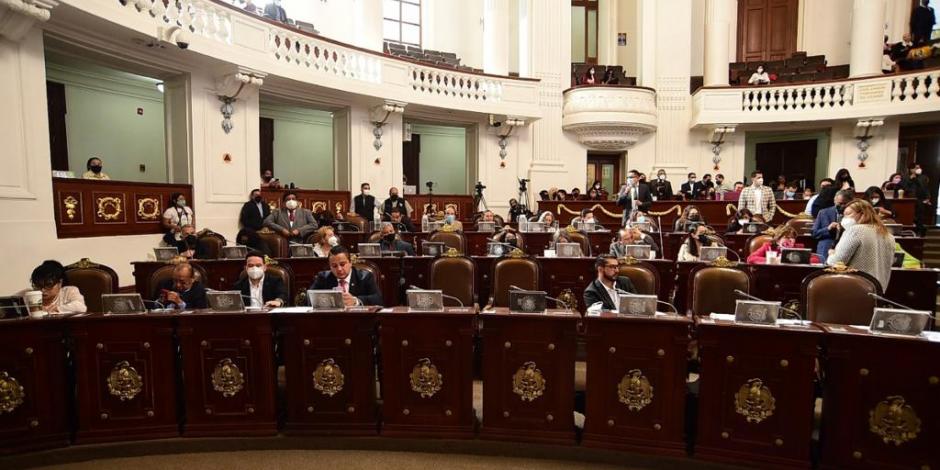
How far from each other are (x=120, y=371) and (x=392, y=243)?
3.36m

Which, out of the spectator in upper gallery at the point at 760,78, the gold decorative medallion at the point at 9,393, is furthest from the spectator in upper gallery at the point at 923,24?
the gold decorative medallion at the point at 9,393

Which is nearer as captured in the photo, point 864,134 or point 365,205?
point 365,205

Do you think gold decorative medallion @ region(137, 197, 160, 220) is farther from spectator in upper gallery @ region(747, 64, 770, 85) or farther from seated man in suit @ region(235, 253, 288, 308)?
spectator in upper gallery @ region(747, 64, 770, 85)

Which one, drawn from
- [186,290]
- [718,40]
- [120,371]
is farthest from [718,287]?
[718,40]

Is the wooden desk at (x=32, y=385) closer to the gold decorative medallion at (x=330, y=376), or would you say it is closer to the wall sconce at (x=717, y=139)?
the gold decorative medallion at (x=330, y=376)

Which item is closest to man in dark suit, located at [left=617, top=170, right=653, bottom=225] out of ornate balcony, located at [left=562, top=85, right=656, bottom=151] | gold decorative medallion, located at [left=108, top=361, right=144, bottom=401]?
ornate balcony, located at [left=562, top=85, right=656, bottom=151]

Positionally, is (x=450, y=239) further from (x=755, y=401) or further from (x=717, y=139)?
(x=717, y=139)

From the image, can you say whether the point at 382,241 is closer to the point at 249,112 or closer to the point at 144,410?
the point at 144,410

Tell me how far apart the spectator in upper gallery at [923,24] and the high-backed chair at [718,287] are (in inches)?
520

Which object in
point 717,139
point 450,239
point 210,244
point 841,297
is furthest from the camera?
point 717,139

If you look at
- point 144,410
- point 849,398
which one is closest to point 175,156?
point 144,410

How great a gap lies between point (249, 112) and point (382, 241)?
15.1 feet

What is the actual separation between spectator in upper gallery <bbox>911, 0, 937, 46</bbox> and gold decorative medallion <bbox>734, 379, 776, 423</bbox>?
14.6m

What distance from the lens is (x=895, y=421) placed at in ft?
8.06
